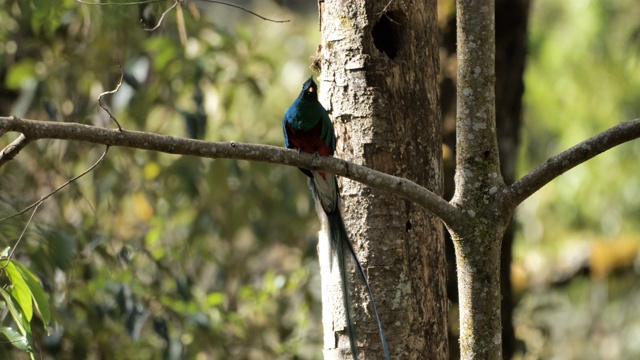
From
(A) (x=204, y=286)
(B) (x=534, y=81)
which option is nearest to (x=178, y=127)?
(A) (x=204, y=286)

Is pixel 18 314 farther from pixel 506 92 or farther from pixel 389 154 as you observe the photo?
pixel 506 92

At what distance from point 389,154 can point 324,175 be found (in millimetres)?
261

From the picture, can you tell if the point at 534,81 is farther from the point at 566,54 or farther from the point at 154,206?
the point at 154,206

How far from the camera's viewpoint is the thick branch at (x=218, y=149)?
2094 millimetres

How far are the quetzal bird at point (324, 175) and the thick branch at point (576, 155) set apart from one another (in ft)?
2.09

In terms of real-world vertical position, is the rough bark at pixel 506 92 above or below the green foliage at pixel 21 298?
above

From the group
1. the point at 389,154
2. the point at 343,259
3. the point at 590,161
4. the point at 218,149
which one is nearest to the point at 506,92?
the point at 389,154

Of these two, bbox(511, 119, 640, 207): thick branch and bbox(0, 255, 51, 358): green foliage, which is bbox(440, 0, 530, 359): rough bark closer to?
bbox(511, 119, 640, 207): thick branch

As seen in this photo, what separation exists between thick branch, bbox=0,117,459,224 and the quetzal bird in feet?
1.29

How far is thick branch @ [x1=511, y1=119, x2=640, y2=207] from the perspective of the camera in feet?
7.45

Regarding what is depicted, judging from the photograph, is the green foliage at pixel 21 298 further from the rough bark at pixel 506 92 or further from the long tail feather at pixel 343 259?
the rough bark at pixel 506 92

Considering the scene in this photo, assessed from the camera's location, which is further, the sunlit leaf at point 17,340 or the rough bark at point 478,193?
the rough bark at point 478,193

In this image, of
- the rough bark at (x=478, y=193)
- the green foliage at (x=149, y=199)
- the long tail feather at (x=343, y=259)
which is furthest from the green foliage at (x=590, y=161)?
the rough bark at (x=478, y=193)

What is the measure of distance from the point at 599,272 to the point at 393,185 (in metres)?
6.67
